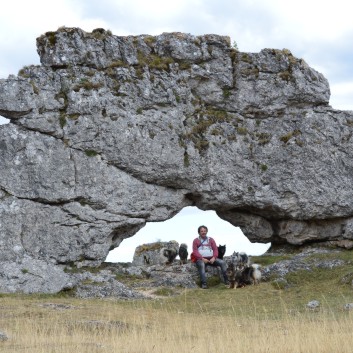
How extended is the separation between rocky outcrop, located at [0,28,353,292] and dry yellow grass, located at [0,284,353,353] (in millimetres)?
6042

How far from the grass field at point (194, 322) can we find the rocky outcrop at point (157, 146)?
473cm

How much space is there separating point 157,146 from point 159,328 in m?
14.3

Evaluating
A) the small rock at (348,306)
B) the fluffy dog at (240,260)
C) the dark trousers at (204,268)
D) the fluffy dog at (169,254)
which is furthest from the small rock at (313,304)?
the fluffy dog at (169,254)

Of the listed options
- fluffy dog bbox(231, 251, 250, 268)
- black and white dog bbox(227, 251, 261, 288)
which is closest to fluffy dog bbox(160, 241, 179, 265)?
fluffy dog bbox(231, 251, 250, 268)

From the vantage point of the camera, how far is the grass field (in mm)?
12884

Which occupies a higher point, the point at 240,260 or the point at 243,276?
the point at 240,260

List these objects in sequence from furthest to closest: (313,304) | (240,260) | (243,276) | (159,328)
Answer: (240,260)
(243,276)
(313,304)
(159,328)

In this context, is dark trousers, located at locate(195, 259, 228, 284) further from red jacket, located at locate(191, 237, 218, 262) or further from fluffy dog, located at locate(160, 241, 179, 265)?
fluffy dog, located at locate(160, 241, 179, 265)

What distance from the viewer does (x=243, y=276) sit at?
2558 cm

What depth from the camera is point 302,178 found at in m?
31.0

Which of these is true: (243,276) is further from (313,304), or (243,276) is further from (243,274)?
(313,304)

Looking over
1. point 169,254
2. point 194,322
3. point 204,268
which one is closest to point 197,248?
point 204,268

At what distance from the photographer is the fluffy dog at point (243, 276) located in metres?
25.5

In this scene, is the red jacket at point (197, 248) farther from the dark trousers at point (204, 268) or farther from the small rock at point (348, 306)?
the small rock at point (348, 306)
